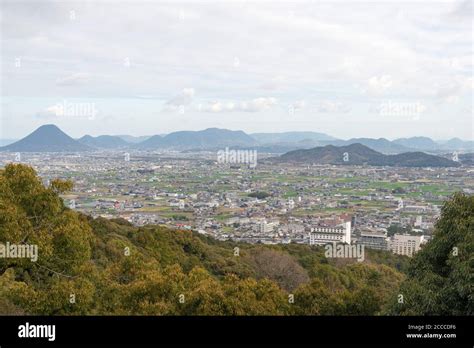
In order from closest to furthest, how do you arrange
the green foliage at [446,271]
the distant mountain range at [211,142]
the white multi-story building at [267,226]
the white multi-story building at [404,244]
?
1. the green foliage at [446,271]
2. the white multi-story building at [404,244]
3. the white multi-story building at [267,226]
4. the distant mountain range at [211,142]

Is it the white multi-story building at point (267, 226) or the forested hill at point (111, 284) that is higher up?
the forested hill at point (111, 284)

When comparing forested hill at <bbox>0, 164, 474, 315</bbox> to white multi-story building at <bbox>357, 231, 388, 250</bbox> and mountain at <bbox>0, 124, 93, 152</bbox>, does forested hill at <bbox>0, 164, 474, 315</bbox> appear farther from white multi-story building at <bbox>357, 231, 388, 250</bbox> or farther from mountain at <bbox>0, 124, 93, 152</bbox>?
mountain at <bbox>0, 124, 93, 152</bbox>

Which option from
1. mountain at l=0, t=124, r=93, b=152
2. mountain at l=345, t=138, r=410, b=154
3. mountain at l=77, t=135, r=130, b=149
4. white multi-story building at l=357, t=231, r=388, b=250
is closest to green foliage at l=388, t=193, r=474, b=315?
white multi-story building at l=357, t=231, r=388, b=250

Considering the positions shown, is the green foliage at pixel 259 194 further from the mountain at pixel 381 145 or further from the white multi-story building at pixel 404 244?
the mountain at pixel 381 145

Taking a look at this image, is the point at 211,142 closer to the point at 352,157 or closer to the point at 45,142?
the point at 352,157

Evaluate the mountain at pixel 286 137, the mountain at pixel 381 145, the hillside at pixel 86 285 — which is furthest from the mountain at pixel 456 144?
the hillside at pixel 86 285
